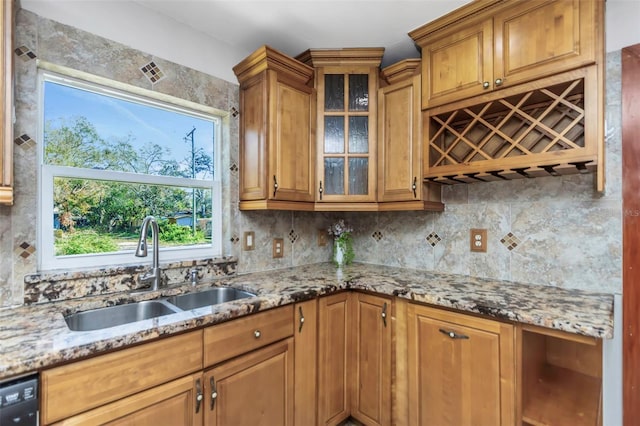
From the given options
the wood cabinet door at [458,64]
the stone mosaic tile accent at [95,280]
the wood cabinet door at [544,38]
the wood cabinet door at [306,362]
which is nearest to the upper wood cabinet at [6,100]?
the stone mosaic tile accent at [95,280]

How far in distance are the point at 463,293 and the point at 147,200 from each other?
69.3 inches

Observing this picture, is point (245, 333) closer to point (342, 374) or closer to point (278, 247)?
point (342, 374)

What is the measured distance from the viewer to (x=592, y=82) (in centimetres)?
136

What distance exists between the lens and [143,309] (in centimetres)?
153

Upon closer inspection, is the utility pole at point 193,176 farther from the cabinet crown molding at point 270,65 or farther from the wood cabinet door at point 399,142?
the wood cabinet door at point 399,142

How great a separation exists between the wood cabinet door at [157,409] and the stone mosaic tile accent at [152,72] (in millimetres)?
1493

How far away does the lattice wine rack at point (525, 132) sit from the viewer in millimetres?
1396

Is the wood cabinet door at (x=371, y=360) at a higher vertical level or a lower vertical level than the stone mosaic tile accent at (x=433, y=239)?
lower

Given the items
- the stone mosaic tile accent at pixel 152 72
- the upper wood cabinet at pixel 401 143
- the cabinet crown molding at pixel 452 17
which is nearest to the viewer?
the cabinet crown molding at pixel 452 17

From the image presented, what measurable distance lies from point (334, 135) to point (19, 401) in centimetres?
185

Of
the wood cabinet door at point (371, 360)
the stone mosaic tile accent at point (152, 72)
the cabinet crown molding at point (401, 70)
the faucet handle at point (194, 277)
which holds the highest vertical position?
the cabinet crown molding at point (401, 70)

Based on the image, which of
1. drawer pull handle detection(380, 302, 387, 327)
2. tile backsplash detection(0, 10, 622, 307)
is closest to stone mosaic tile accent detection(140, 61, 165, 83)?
tile backsplash detection(0, 10, 622, 307)

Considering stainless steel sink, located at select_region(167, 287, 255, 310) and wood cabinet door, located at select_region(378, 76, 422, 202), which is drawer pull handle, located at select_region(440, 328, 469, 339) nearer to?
wood cabinet door, located at select_region(378, 76, 422, 202)

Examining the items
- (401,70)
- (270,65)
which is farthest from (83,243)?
(401,70)
